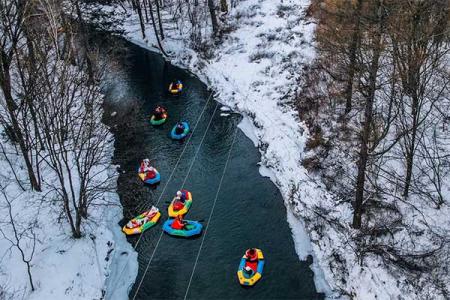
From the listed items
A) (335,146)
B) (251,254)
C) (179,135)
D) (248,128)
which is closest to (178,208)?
(251,254)

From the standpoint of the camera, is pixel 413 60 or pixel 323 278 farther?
pixel 323 278

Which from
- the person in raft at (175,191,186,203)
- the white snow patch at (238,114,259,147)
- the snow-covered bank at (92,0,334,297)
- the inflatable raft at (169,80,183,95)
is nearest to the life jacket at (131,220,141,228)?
the person in raft at (175,191,186,203)

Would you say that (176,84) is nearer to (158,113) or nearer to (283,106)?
(158,113)

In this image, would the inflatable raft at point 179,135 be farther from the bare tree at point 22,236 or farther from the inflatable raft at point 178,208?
the bare tree at point 22,236

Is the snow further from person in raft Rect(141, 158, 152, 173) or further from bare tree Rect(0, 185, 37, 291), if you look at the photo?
bare tree Rect(0, 185, 37, 291)

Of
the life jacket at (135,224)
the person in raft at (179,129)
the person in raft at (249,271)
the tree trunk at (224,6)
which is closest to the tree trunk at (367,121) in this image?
the person in raft at (249,271)

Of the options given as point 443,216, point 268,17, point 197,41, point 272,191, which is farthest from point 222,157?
point 268,17

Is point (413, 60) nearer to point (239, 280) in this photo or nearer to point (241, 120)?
point (239, 280)
